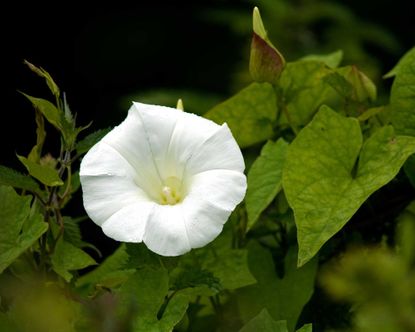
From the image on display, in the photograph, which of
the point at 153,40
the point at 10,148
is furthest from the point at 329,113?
the point at 153,40

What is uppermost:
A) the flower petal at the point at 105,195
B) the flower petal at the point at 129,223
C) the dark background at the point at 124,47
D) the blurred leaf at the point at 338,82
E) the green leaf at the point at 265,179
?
the blurred leaf at the point at 338,82

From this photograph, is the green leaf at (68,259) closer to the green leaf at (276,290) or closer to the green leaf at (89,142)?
the green leaf at (89,142)

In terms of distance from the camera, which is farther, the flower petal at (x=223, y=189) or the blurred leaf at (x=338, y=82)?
the blurred leaf at (x=338, y=82)

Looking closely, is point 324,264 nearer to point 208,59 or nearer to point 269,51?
point 269,51

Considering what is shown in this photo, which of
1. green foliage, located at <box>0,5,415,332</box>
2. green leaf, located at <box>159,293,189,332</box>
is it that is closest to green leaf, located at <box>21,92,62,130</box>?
green foliage, located at <box>0,5,415,332</box>

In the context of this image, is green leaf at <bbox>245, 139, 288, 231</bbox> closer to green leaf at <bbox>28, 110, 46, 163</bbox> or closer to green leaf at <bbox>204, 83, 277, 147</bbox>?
green leaf at <bbox>204, 83, 277, 147</bbox>

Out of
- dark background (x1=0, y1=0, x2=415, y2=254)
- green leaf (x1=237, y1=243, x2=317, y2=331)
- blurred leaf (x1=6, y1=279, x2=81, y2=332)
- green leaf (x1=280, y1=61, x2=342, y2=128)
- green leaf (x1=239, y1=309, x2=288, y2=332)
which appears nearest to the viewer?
blurred leaf (x1=6, y1=279, x2=81, y2=332)

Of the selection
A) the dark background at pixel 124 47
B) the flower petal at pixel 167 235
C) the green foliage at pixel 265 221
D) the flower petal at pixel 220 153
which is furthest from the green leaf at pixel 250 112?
the dark background at pixel 124 47
